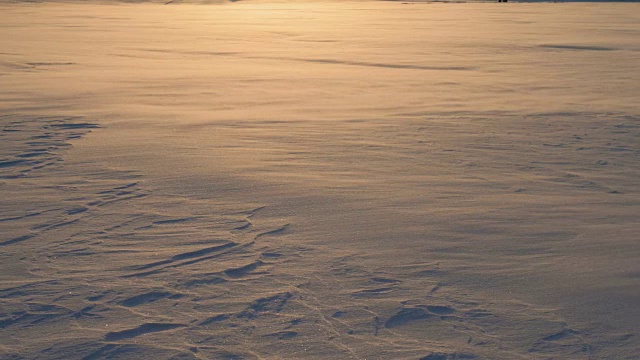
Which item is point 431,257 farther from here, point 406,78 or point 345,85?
point 406,78

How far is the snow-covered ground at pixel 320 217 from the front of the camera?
200cm

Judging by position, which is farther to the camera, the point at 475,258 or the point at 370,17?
the point at 370,17

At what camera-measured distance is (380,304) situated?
2150 millimetres

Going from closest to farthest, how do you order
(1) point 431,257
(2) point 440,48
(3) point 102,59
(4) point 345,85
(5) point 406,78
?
1. (1) point 431,257
2. (4) point 345,85
3. (5) point 406,78
4. (3) point 102,59
5. (2) point 440,48

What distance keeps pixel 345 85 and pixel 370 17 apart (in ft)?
33.4

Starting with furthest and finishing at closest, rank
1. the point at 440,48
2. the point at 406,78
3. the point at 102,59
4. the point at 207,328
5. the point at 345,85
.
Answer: the point at 440,48 < the point at 102,59 < the point at 406,78 < the point at 345,85 < the point at 207,328

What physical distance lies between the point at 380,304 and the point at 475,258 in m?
0.46

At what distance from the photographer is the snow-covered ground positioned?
6.56 feet

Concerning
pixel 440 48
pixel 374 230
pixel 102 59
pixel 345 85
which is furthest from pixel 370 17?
pixel 374 230

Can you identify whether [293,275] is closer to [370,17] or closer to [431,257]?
[431,257]

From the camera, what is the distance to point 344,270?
2.38 metres

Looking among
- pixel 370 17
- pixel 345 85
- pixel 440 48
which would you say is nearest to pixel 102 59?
pixel 345 85

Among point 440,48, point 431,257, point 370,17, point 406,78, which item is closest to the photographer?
point 431,257

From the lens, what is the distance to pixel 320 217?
9.42ft
